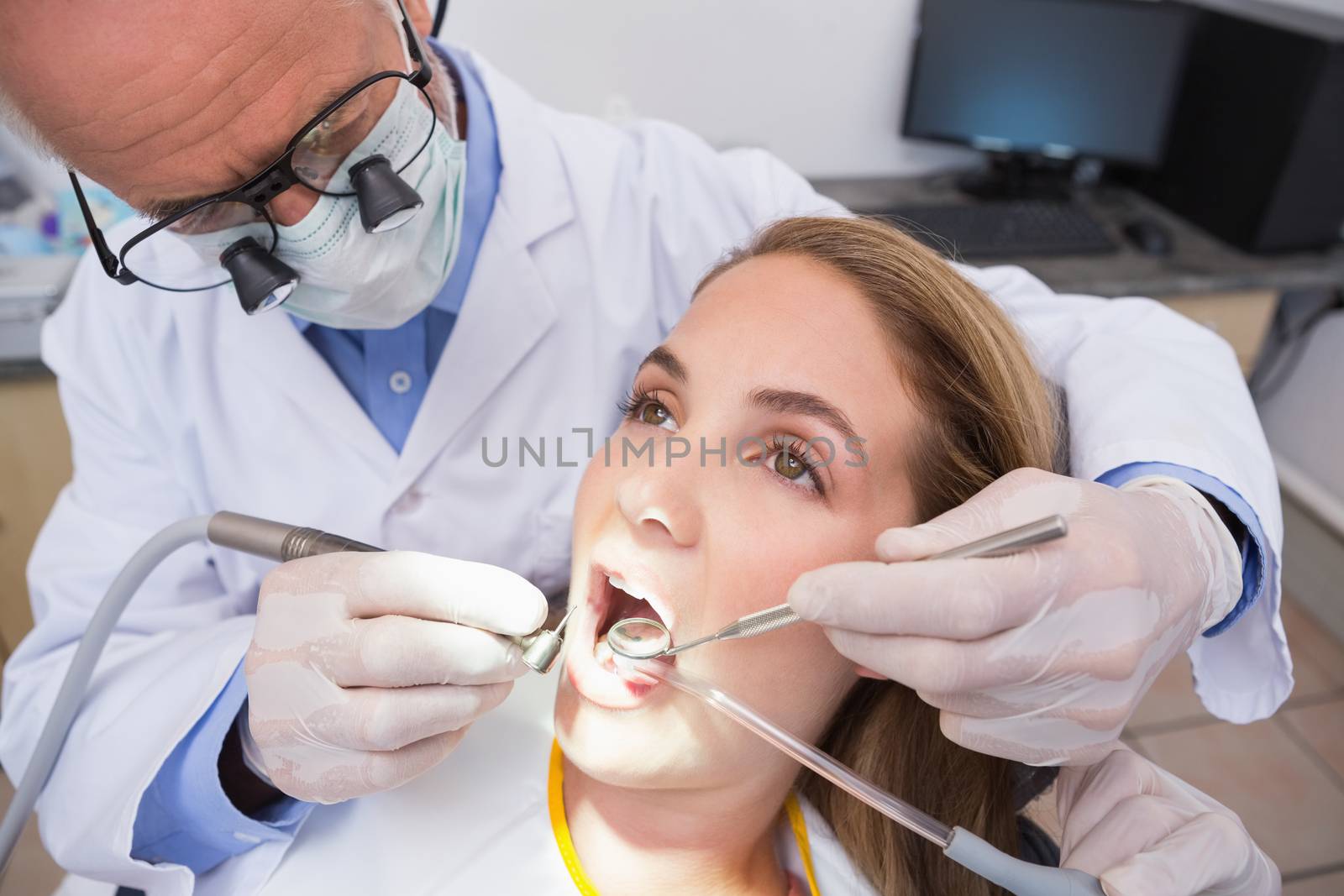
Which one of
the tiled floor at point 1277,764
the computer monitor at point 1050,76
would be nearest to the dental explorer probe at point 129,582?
the tiled floor at point 1277,764

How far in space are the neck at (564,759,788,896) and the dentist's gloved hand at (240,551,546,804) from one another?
269mm

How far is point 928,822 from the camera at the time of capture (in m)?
0.89

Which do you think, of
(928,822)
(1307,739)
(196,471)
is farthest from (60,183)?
(1307,739)

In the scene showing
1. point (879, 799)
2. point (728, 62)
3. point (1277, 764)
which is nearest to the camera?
point (879, 799)

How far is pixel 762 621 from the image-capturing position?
88 centimetres

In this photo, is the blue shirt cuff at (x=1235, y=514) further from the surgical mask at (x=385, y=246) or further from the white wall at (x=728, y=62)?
the white wall at (x=728, y=62)

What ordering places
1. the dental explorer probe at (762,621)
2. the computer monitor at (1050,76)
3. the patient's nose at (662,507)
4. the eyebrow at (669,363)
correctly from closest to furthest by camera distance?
the dental explorer probe at (762,621), the patient's nose at (662,507), the eyebrow at (669,363), the computer monitor at (1050,76)

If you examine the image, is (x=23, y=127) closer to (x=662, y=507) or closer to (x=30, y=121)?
(x=30, y=121)

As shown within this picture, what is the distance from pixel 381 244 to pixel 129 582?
514 mm

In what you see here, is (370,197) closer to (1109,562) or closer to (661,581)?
(661,581)

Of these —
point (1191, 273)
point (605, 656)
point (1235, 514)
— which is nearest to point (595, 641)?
point (605, 656)

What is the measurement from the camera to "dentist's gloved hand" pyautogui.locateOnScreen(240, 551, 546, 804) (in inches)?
36.0

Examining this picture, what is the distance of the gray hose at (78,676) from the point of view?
3.65ft

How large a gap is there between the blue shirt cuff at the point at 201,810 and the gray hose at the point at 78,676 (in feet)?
0.55
